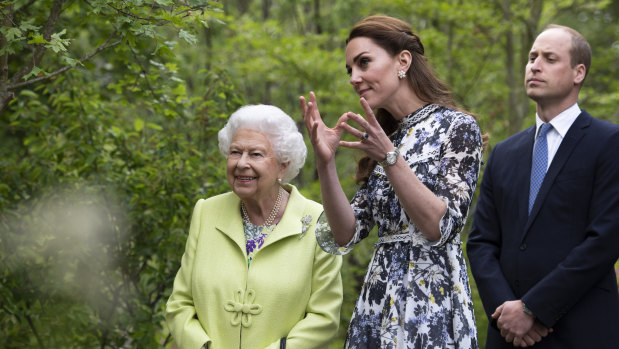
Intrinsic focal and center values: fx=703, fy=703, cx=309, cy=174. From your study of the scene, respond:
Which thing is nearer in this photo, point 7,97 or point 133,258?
point 7,97

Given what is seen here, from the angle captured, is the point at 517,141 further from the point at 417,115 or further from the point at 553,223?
the point at 417,115

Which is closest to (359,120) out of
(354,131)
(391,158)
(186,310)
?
(354,131)

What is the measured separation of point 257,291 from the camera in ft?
10.3

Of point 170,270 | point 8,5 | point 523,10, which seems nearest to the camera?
point 8,5

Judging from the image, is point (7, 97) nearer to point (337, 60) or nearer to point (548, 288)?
point (548, 288)

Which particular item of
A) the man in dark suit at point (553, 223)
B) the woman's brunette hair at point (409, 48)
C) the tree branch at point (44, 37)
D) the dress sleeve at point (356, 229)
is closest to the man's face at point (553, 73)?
the man in dark suit at point (553, 223)

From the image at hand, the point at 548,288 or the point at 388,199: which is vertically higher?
the point at 388,199

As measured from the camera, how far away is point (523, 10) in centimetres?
916

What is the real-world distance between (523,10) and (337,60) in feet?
8.29

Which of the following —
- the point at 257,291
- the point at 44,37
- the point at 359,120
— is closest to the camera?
the point at 359,120

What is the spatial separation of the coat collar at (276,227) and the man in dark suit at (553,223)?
2.64ft

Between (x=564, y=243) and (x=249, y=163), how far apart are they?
138 cm

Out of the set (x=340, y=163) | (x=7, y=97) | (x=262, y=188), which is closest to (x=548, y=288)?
(x=262, y=188)

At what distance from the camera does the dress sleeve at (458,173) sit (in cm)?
255
